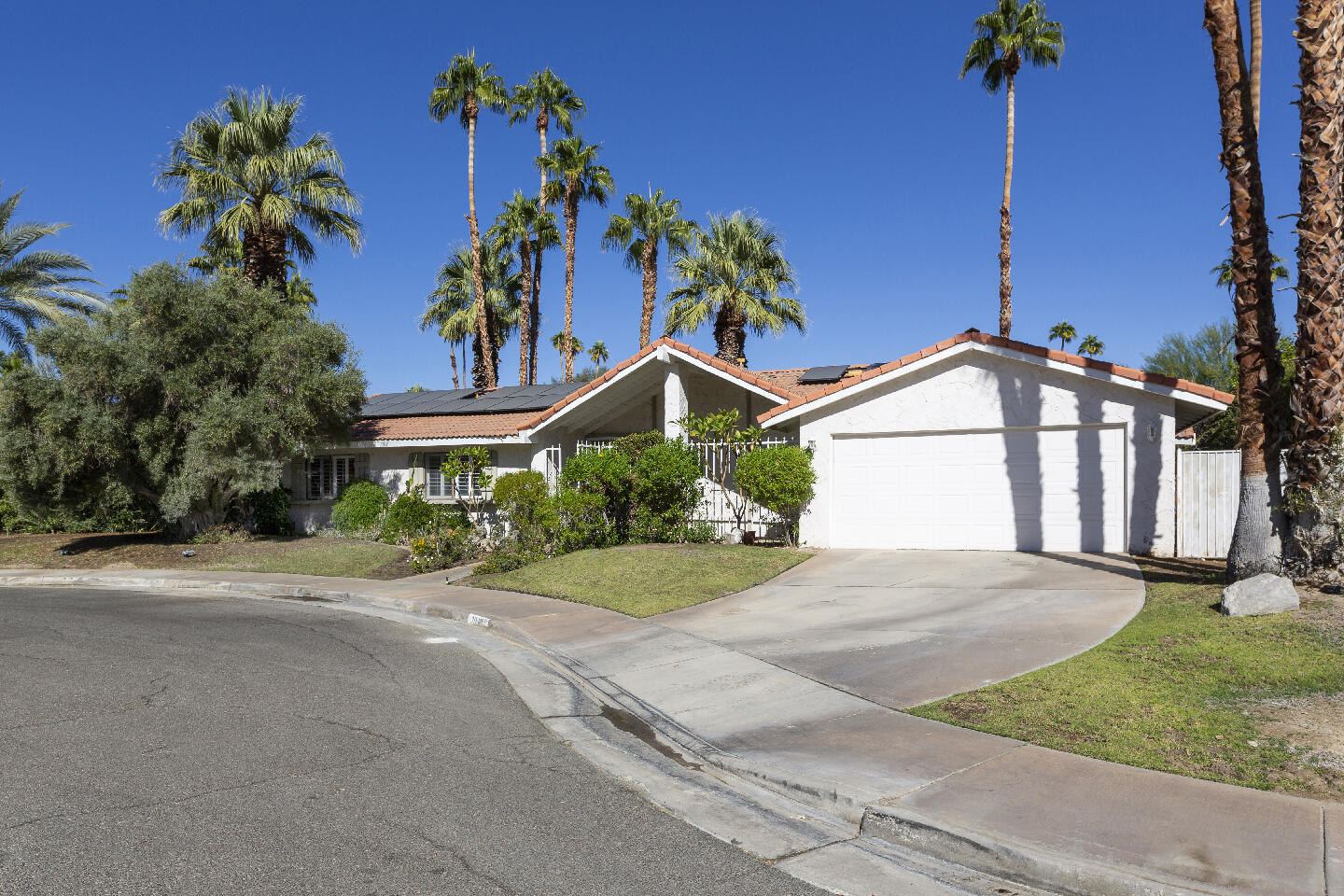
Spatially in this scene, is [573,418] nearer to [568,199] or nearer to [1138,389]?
[1138,389]

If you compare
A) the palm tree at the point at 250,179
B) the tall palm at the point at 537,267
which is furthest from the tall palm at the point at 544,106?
the palm tree at the point at 250,179

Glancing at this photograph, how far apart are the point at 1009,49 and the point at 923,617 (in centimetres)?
2515

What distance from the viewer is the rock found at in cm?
840

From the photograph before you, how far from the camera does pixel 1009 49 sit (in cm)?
2825

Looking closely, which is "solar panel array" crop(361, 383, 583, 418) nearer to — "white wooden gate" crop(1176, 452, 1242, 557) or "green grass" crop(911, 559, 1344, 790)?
"white wooden gate" crop(1176, 452, 1242, 557)

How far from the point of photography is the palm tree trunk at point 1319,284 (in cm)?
911

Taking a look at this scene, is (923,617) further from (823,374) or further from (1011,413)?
(823,374)

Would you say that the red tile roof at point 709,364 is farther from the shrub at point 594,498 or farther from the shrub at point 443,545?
the shrub at point 443,545

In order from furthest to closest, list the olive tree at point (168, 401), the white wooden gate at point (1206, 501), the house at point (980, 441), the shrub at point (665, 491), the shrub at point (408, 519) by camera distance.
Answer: the shrub at point (408, 519) → the olive tree at point (168, 401) → the shrub at point (665, 491) → the house at point (980, 441) → the white wooden gate at point (1206, 501)

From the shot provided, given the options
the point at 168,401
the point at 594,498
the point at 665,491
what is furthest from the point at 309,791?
the point at 168,401

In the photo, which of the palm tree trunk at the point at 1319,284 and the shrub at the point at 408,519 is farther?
the shrub at the point at 408,519

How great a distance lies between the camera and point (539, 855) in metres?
4.32

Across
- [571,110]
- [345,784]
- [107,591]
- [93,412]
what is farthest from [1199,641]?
[571,110]

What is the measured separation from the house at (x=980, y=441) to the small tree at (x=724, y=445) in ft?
1.77
